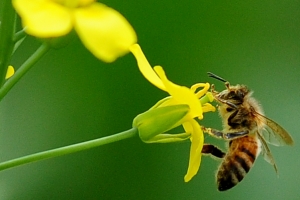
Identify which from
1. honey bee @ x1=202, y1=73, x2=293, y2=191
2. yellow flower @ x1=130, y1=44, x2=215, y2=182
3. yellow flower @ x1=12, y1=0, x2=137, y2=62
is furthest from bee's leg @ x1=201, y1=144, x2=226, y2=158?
yellow flower @ x1=12, y1=0, x2=137, y2=62

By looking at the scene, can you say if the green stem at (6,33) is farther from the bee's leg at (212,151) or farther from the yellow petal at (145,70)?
the bee's leg at (212,151)

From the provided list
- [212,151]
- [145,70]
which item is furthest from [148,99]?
[145,70]

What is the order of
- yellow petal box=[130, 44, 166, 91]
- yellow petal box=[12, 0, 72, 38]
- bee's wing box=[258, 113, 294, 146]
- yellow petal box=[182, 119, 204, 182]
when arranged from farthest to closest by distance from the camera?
bee's wing box=[258, 113, 294, 146], yellow petal box=[182, 119, 204, 182], yellow petal box=[130, 44, 166, 91], yellow petal box=[12, 0, 72, 38]

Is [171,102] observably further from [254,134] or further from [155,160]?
[155,160]

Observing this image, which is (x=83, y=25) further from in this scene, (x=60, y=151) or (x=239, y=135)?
(x=239, y=135)

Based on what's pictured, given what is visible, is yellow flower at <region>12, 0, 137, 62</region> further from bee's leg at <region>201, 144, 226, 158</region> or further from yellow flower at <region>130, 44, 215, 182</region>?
bee's leg at <region>201, 144, 226, 158</region>

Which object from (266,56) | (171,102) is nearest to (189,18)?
(266,56)
